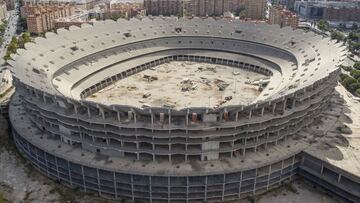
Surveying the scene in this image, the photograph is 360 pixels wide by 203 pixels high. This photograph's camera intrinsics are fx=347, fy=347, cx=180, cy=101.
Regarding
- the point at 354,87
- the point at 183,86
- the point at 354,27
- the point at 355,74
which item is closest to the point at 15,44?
the point at 183,86

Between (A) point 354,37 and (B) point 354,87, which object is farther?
(A) point 354,37

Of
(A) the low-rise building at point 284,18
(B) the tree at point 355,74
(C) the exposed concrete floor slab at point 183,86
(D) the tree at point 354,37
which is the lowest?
(C) the exposed concrete floor slab at point 183,86

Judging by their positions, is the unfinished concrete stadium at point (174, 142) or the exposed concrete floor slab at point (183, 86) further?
the exposed concrete floor slab at point (183, 86)

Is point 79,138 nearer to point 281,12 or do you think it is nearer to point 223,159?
point 223,159

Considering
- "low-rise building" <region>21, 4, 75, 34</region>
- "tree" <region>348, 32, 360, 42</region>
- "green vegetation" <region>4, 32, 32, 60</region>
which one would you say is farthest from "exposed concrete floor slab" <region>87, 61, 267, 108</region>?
"low-rise building" <region>21, 4, 75, 34</region>

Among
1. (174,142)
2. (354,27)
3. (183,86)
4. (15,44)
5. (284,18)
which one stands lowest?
(183,86)

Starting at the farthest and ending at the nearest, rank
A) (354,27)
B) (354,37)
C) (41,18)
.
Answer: (354,27) → (41,18) → (354,37)

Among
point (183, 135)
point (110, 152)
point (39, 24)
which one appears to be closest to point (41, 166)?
point (110, 152)

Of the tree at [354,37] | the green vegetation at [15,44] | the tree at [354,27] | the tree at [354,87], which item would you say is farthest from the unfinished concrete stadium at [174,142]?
the tree at [354,27]

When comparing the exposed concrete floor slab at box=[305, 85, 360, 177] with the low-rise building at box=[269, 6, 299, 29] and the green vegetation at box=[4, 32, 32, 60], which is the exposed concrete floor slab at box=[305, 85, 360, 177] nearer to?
the low-rise building at box=[269, 6, 299, 29]

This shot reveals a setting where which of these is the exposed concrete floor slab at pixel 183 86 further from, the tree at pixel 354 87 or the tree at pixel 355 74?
the tree at pixel 355 74

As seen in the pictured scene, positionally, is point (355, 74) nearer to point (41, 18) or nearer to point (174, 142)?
point (174, 142)
